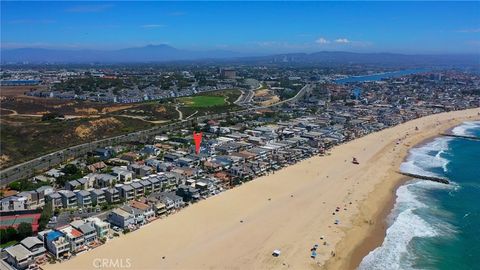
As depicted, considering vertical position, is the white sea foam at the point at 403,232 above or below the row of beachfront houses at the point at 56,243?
below

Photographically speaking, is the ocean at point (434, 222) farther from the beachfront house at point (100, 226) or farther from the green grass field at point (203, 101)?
the green grass field at point (203, 101)

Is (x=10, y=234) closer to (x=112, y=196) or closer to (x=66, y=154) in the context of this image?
(x=112, y=196)

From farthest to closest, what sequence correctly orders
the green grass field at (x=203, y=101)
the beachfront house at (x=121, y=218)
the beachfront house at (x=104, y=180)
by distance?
1. the green grass field at (x=203, y=101)
2. the beachfront house at (x=104, y=180)
3. the beachfront house at (x=121, y=218)

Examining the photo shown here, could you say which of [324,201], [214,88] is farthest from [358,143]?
[214,88]

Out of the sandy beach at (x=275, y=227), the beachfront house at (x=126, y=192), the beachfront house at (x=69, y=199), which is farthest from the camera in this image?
the beachfront house at (x=126, y=192)

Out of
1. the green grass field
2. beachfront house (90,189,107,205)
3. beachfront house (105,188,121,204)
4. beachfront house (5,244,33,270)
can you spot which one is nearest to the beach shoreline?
beachfront house (5,244,33,270)

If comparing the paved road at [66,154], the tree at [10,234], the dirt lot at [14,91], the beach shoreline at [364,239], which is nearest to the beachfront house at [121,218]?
the tree at [10,234]
